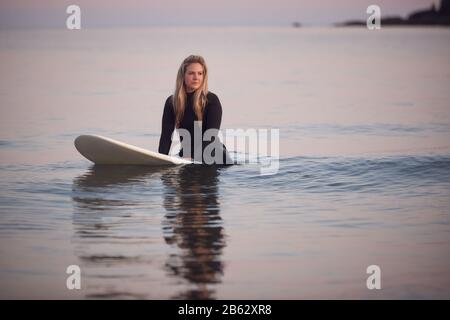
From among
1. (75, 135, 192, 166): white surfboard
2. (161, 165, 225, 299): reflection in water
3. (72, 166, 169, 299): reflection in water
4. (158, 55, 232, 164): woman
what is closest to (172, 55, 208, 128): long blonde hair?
(158, 55, 232, 164): woman

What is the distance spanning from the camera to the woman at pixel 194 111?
414 inches

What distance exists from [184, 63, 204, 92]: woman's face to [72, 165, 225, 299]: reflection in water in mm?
957

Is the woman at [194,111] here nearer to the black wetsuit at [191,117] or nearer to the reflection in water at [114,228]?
the black wetsuit at [191,117]

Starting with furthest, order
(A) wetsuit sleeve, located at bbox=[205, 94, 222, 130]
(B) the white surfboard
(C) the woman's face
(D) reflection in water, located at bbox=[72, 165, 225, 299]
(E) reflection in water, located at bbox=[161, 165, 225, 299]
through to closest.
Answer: (B) the white surfboard < (A) wetsuit sleeve, located at bbox=[205, 94, 222, 130] < (C) the woman's face < (E) reflection in water, located at bbox=[161, 165, 225, 299] < (D) reflection in water, located at bbox=[72, 165, 225, 299]

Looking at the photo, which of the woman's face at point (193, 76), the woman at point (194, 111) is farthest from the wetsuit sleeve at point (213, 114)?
the woman's face at point (193, 76)

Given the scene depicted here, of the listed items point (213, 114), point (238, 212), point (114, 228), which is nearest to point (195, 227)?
point (114, 228)

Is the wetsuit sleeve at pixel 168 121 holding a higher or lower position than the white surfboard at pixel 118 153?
higher

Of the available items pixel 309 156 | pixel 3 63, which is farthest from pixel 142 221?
pixel 3 63

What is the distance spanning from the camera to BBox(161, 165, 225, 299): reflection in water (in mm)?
6250

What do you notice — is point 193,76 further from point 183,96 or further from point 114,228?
point 114,228

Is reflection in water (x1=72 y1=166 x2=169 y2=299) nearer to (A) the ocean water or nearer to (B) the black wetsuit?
(A) the ocean water

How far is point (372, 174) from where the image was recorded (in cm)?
1052

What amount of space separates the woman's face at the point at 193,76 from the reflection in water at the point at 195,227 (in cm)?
95

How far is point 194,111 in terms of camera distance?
35.0ft
